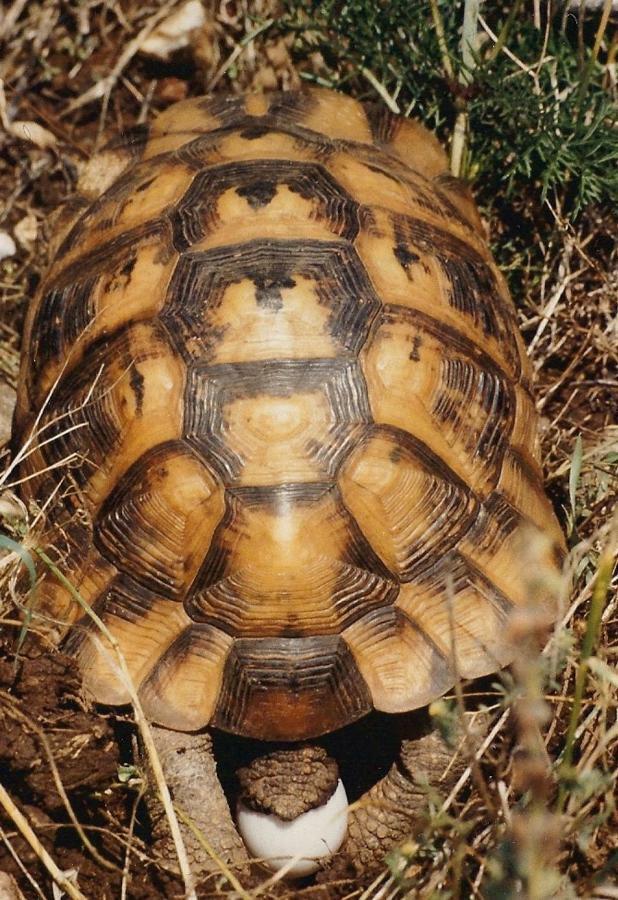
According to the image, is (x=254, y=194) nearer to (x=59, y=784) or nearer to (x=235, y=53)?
(x=235, y=53)

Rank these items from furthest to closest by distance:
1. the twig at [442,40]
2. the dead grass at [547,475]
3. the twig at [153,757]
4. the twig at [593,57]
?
the twig at [442,40] < the twig at [593,57] < the twig at [153,757] < the dead grass at [547,475]

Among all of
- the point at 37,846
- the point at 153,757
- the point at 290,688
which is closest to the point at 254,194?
the point at 290,688

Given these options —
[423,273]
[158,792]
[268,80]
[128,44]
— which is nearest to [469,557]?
[423,273]

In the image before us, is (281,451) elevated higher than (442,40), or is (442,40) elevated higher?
(442,40)

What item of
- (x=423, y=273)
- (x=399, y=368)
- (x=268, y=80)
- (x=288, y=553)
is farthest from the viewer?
(x=268, y=80)

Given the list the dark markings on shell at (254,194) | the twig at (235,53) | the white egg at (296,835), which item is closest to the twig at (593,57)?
the dark markings on shell at (254,194)

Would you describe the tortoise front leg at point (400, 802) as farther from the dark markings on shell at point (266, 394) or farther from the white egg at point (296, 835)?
the dark markings on shell at point (266, 394)

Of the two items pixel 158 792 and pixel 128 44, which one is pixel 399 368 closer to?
pixel 158 792
